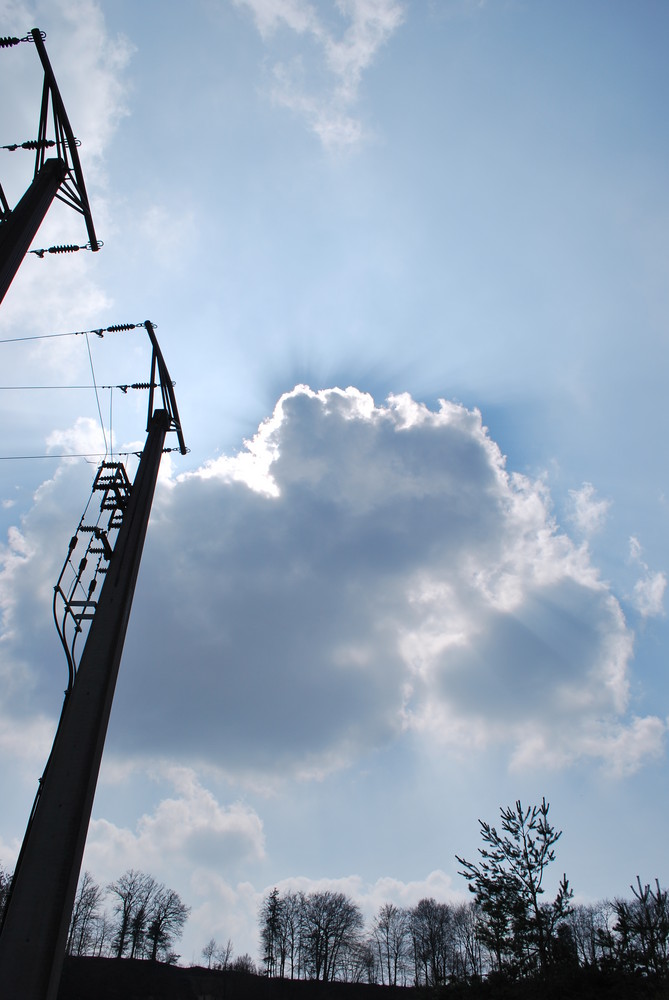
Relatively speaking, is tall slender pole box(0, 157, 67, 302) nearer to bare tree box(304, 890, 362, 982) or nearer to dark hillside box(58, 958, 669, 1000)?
dark hillside box(58, 958, 669, 1000)

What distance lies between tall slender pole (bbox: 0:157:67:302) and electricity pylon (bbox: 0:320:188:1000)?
19.8 ft

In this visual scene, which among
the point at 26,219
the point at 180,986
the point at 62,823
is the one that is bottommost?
the point at 180,986

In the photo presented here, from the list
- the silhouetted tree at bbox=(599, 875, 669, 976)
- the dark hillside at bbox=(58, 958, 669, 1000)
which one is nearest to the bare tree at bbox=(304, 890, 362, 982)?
the dark hillside at bbox=(58, 958, 669, 1000)

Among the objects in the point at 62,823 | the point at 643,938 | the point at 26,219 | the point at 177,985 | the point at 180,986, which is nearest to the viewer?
the point at 62,823

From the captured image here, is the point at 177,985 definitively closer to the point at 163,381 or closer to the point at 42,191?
the point at 163,381

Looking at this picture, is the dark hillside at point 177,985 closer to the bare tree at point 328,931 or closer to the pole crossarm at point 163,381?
the bare tree at point 328,931

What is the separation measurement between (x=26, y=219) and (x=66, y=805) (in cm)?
1025

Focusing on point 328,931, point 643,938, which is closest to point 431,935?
point 328,931

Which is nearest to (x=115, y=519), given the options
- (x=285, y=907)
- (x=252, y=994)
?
(x=252, y=994)

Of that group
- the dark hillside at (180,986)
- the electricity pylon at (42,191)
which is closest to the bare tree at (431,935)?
the dark hillside at (180,986)

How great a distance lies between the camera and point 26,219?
37.2 ft

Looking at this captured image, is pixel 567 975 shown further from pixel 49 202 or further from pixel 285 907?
pixel 285 907

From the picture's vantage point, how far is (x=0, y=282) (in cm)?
1008

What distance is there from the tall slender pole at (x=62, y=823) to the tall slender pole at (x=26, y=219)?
6395mm
